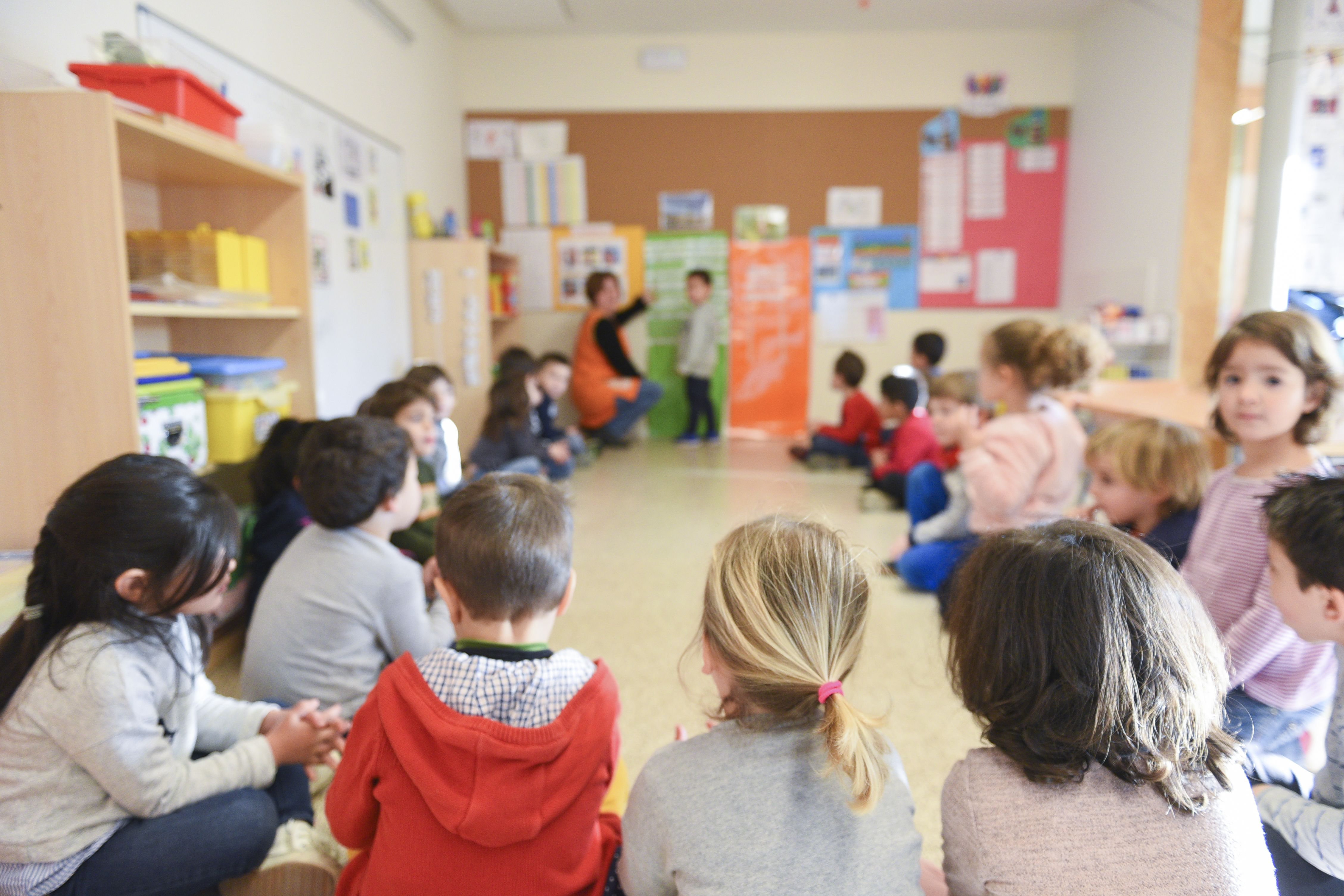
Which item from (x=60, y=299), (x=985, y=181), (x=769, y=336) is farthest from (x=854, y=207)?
(x=60, y=299)

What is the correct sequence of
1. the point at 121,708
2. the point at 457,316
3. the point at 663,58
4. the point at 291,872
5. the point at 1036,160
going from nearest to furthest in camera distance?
the point at 121,708 → the point at 291,872 → the point at 457,316 → the point at 663,58 → the point at 1036,160

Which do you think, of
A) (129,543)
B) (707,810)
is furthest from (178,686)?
(707,810)

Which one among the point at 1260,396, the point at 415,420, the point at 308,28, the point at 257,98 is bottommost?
the point at 415,420

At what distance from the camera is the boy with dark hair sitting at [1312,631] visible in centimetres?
103

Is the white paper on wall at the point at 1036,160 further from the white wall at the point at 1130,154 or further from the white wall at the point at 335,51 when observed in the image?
the white wall at the point at 335,51

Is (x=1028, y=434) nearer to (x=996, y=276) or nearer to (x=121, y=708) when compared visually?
(x=121, y=708)

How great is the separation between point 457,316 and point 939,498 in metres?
3.06

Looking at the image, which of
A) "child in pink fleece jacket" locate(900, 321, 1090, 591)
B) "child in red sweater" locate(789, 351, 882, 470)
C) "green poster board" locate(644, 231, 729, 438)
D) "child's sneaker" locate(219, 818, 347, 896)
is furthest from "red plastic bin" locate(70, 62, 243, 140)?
"green poster board" locate(644, 231, 729, 438)

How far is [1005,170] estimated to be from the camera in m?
6.01

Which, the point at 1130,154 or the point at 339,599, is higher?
the point at 1130,154

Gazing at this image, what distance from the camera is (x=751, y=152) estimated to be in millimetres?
6027

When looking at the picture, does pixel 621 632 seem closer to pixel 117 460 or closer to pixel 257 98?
pixel 117 460

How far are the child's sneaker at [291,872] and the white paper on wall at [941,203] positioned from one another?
570 cm

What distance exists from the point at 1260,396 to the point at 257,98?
331 centimetres
